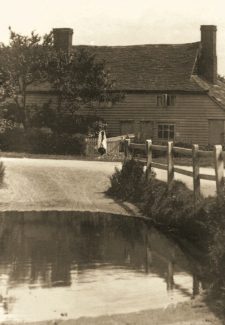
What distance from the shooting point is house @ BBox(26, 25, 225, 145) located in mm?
46000

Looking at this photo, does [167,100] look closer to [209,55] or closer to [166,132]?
[166,132]

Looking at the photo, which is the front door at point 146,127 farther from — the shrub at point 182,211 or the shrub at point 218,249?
the shrub at point 218,249

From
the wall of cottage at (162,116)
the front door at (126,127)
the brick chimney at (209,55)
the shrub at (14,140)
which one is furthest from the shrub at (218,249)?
the brick chimney at (209,55)

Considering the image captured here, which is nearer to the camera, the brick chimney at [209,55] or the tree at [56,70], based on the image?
the tree at [56,70]

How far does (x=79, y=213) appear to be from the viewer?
55.7 ft

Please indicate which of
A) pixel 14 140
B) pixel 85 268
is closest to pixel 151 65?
pixel 14 140

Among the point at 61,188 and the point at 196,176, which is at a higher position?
the point at 196,176

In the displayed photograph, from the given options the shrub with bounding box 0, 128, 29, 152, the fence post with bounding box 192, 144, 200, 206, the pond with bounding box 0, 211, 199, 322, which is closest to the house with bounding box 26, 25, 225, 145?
the shrub with bounding box 0, 128, 29, 152

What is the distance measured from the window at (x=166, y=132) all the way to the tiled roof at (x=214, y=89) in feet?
11.2

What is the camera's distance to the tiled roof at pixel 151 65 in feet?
155

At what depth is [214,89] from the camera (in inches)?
1876

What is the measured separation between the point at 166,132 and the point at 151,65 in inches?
217

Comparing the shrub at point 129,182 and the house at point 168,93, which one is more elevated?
the house at point 168,93

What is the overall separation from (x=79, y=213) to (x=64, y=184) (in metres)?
3.55
